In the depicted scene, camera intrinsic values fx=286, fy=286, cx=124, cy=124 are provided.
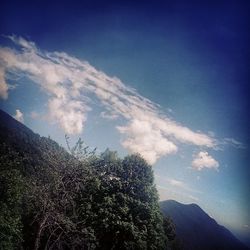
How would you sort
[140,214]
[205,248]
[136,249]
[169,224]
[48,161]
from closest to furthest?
[48,161] < [136,249] < [140,214] < [169,224] < [205,248]

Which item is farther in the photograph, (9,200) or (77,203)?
(77,203)

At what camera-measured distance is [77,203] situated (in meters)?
34.1

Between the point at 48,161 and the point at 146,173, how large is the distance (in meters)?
16.7

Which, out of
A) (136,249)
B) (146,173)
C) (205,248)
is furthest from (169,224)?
(205,248)

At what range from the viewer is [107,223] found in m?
31.9

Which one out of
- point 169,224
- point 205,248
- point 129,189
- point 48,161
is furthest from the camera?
point 205,248

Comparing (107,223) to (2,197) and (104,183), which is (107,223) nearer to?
(104,183)

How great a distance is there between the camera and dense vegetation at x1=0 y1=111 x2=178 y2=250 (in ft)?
78.0

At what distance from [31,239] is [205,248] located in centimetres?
18502

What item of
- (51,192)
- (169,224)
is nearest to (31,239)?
(51,192)

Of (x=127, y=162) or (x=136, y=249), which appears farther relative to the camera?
(x=127, y=162)

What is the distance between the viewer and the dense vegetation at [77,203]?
2378cm

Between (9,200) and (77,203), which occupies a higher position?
(77,203)

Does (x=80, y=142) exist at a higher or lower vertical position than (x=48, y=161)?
higher
